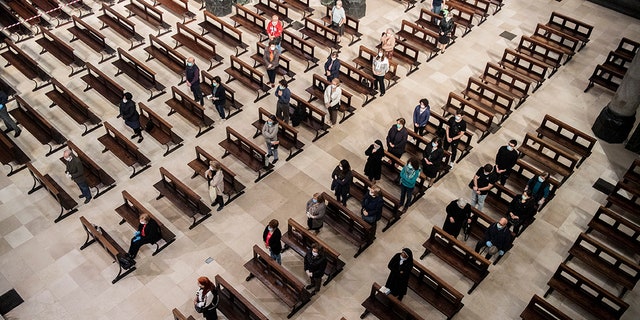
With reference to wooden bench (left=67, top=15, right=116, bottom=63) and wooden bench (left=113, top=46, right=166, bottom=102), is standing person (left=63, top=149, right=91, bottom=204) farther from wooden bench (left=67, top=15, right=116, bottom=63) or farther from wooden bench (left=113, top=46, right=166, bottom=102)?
wooden bench (left=67, top=15, right=116, bottom=63)

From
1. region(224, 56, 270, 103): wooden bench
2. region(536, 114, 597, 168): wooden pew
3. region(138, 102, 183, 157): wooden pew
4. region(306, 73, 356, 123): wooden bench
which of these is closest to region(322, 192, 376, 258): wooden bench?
region(306, 73, 356, 123): wooden bench

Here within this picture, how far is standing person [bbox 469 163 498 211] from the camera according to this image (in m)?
13.2

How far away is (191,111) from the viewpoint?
53.0ft

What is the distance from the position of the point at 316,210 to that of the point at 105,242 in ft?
15.1

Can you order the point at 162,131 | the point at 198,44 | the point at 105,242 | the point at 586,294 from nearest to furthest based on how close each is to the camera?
the point at 586,294 → the point at 105,242 → the point at 162,131 → the point at 198,44

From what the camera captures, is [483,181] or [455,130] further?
[455,130]

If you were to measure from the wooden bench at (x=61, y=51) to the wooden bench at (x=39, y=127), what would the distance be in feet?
7.49

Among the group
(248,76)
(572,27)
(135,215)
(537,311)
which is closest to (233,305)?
(135,215)

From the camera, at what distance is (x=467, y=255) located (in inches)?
492

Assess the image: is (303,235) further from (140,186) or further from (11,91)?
(11,91)

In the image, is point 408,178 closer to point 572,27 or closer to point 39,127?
point 39,127

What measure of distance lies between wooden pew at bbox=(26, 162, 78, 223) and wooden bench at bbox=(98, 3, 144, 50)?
6.28 meters

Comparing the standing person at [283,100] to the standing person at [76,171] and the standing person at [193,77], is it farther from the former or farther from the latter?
the standing person at [76,171]

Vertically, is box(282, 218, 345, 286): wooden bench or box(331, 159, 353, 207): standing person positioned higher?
box(331, 159, 353, 207): standing person
